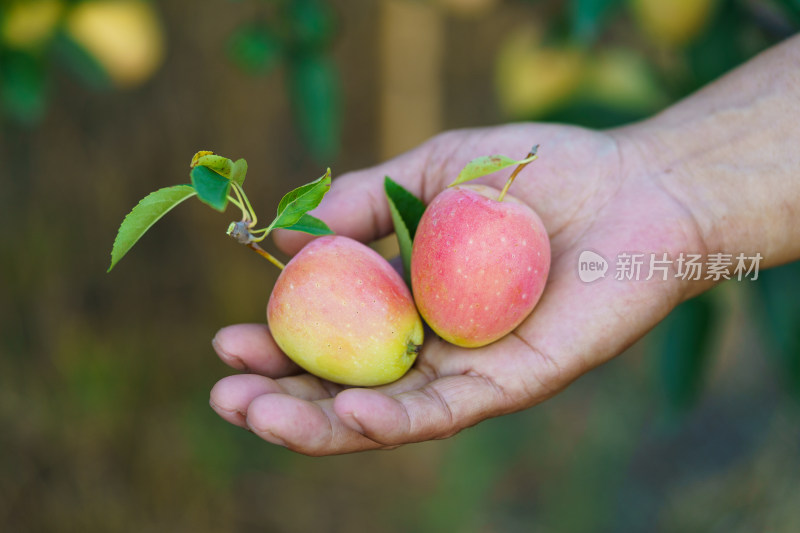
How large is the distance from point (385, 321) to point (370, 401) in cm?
A: 16

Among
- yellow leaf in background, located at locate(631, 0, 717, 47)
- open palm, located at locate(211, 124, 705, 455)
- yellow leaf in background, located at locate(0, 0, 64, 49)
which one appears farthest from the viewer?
yellow leaf in background, located at locate(631, 0, 717, 47)

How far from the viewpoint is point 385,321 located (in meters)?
0.92

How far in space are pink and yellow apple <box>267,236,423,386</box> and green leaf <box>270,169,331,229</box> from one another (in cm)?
8

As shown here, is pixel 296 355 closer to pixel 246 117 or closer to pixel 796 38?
pixel 796 38

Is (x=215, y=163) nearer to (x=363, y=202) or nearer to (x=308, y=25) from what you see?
(x=363, y=202)

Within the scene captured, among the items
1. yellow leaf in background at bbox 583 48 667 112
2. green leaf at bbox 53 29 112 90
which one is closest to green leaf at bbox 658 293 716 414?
yellow leaf in background at bbox 583 48 667 112

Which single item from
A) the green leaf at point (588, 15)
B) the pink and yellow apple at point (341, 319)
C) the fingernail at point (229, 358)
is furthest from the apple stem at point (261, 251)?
the green leaf at point (588, 15)

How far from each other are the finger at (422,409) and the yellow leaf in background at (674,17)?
78cm

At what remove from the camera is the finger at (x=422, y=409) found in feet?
2.55

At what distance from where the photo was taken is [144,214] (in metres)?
0.79

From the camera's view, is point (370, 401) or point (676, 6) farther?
point (676, 6)

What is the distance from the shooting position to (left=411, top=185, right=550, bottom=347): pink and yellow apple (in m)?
0.92

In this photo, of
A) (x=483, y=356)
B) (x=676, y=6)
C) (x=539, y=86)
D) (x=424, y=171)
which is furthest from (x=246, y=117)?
(x=483, y=356)

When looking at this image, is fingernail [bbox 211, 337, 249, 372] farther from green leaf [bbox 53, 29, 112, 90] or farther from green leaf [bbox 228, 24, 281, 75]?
green leaf [bbox 53, 29, 112, 90]
